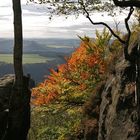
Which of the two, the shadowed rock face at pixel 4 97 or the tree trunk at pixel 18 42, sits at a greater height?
the tree trunk at pixel 18 42

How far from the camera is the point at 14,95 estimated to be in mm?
27297

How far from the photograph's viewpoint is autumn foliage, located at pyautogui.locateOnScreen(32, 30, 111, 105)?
4438cm

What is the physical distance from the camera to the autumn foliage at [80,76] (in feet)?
146

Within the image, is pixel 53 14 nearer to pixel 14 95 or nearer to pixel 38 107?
pixel 14 95

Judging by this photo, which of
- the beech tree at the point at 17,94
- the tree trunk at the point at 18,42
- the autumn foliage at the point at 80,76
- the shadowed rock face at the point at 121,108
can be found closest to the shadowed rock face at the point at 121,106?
the shadowed rock face at the point at 121,108

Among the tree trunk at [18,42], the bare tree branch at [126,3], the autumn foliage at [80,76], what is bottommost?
the autumn foliage at [80,76]

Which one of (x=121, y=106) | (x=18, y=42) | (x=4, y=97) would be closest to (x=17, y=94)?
(x=4, y=97)

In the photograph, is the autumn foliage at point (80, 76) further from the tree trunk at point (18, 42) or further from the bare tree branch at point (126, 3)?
the bare tree branch at point (126, 3)

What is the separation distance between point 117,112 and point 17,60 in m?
7.57

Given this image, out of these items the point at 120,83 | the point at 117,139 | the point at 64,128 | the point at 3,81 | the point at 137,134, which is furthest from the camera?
the point at 64,128

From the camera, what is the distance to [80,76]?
4597 cm

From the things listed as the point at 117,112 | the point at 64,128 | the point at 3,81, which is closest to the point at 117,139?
the point at 117,112

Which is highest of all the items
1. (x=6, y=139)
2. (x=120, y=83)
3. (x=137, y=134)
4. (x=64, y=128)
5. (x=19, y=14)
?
(x=19, y=14)

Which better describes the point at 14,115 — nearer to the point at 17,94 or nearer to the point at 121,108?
the point at 17,94
